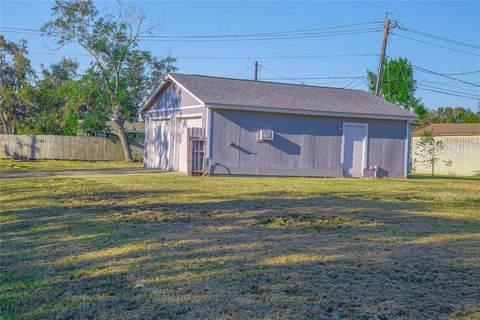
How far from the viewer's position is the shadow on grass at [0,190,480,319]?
4574 mm

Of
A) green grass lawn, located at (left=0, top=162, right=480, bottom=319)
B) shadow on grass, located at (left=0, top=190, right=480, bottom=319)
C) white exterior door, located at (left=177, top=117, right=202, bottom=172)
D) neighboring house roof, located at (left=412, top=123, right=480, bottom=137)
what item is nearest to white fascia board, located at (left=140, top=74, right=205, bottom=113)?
white exterior door, located at (left=177, top=117, right=202, bottom=172)

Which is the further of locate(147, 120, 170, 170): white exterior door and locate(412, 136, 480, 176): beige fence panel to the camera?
locate(412, 136, 480, 176): beige fence panel

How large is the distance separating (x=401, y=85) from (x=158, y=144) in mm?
32175

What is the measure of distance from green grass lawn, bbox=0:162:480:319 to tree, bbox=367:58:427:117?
131 feet

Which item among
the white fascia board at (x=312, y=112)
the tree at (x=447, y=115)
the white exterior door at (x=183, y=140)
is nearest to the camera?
the white fascia board at (x=312, y=112)

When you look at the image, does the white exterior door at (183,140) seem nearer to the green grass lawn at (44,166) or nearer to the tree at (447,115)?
the green grass lawn at (44,166)

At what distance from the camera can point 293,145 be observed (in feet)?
69.0

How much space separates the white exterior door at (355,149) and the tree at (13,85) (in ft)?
91.1

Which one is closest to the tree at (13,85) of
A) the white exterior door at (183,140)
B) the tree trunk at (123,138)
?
the tree trunk at (123,138)

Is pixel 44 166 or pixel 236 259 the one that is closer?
pixel 236 259

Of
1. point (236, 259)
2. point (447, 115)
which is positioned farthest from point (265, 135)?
point (447, 115)

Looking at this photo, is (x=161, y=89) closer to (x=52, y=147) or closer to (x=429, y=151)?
(x=52, y=147)

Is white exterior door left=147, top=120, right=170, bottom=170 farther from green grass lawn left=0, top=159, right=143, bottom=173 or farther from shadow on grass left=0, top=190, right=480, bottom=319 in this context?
shadow on grass left=0, top=190, right=480, bottom=319

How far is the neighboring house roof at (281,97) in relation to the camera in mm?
20391
